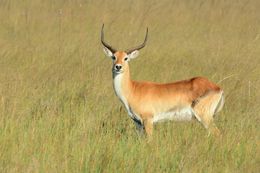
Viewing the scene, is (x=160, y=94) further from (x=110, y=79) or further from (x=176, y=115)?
(x=110, y=79)

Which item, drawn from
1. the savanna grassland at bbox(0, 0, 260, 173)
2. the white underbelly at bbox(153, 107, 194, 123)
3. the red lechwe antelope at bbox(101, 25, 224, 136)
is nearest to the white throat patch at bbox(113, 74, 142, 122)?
the red lechwe antelope at bbox(101, 25, 224, 136)

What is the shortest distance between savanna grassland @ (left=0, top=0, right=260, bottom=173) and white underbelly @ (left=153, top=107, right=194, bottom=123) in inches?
3.1

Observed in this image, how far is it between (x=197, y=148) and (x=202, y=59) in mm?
4165

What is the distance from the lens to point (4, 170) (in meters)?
3.97

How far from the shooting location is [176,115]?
19.8 feet

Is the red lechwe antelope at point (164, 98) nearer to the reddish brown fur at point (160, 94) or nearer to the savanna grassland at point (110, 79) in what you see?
the reddish brown fur at point (160, 94)

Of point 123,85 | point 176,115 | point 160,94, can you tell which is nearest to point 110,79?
point 123,85

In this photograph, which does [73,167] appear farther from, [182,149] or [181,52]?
[181,52]

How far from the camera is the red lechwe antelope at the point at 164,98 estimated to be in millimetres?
5992

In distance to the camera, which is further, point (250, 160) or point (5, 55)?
point (5, 55)

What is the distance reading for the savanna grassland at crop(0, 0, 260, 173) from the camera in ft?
14.3

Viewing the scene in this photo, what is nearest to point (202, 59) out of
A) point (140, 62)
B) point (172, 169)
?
point (140, 62)

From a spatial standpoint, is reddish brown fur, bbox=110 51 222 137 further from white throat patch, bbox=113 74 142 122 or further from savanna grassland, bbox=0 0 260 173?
savanna grassland, bbox=0 0 260 173

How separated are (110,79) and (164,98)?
128 cm
